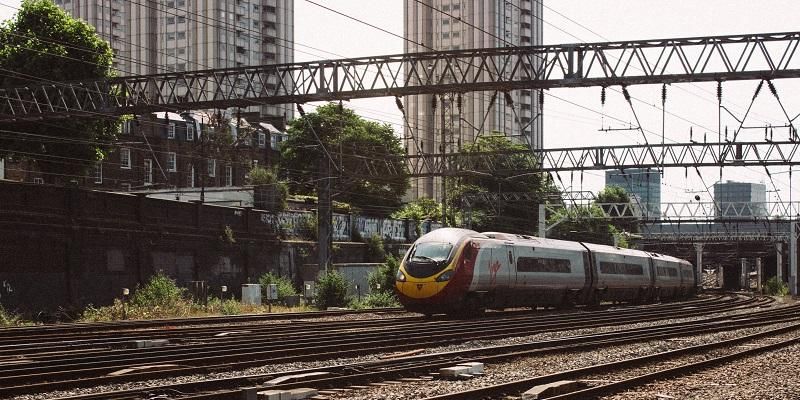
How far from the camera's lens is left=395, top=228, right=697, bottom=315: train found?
99.7ft

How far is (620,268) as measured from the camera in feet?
145

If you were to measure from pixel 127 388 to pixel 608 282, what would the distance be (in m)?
31.9

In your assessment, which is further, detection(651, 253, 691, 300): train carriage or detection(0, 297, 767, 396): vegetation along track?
detection(651, 253, 691, 300): train carriage

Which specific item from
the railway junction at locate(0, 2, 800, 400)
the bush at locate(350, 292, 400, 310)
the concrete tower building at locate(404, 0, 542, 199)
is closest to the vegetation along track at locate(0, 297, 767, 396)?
the railway junction at locate(0, 2, 800, 400)

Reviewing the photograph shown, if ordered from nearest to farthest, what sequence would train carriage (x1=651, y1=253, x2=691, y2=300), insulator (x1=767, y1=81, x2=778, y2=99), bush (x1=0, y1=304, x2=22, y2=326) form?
insulator (x1=767, y1=81, x2=778, y2=99) → bush (x1=0, y1=304, x2=22, y2=326) → train carriage (x1=651, y1=253, x2=691, y2=300)

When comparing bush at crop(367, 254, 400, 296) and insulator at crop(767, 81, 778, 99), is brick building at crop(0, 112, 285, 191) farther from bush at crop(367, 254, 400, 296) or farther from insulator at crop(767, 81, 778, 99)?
insulator at crop(767, 81, 778, 99)

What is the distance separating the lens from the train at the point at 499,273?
99.7 feet

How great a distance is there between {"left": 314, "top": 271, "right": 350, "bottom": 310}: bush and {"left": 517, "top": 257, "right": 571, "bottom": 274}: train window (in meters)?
9.02

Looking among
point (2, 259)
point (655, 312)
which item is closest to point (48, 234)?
point (2, 259)

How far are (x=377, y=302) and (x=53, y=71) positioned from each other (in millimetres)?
19334

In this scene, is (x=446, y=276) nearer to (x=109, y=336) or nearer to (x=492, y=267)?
(x=492, y=267)

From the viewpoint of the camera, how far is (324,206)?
4253 cm

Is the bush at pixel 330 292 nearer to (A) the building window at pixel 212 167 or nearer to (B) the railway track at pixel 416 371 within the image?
(B) the railway track at pixel 416 371

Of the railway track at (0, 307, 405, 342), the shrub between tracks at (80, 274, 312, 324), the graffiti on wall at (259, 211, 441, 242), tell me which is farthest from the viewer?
the graffiti on wall at (259, 211, 441, 242)
